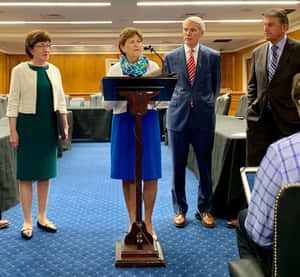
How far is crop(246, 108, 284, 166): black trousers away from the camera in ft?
7.66

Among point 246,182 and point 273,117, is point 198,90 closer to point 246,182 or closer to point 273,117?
point 273,117

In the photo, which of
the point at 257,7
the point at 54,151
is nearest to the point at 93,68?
the point at 257,7

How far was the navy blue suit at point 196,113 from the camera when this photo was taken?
8.66 ft

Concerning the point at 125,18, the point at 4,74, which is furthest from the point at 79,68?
the point at 125,18

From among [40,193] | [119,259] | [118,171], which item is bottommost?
[119,259]

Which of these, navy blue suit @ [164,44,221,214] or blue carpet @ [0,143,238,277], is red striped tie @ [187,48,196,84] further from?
blue carpet @ [0,143,238,277]

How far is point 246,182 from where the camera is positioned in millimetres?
1371

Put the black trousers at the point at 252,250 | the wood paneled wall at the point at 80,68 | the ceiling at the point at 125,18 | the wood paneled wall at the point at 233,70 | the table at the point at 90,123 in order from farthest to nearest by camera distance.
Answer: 1. the wood paneled wall at the point at 80,68
2. the wood paneled wall at the point at 233,70
3. the ceiling at the point at 125,18
4. the table at the point at 90,123
5. the black trousers at the point at 252,250

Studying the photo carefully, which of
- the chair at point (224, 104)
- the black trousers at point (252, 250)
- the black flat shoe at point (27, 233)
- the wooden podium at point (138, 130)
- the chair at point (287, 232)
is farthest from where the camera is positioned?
the chair at point (224, 104)

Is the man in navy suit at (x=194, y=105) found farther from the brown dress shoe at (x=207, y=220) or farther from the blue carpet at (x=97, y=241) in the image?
the blue carpet at (x=97, y=241)

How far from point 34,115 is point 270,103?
1.53m

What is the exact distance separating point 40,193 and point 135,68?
117cm

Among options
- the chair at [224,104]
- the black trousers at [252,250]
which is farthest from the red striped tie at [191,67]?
the chair at [224,104]

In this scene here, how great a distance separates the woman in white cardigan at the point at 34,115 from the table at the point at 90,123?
538cm
